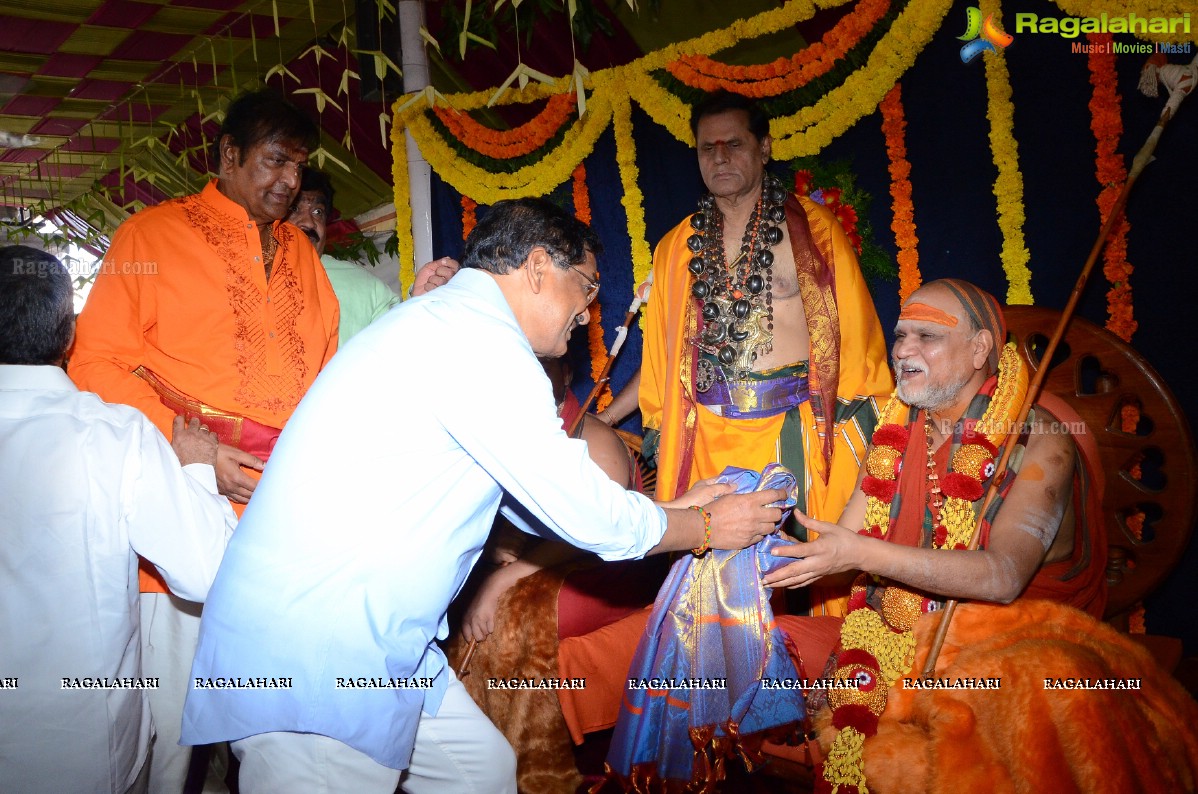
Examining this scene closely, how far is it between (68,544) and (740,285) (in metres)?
2.38

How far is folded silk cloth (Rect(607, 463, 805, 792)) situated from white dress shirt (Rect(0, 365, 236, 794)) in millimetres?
1188

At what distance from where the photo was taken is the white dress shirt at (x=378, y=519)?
1.70 metres

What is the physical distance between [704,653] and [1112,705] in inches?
38.4

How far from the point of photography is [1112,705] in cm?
198

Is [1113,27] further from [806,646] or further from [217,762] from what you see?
[217,762]

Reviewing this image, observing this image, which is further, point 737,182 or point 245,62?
point 245,62

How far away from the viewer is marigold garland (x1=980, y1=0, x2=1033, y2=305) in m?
3.49

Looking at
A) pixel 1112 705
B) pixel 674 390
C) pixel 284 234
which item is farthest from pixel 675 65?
pixel 1112 705

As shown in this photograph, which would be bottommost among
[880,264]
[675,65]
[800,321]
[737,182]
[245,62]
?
[800,321]

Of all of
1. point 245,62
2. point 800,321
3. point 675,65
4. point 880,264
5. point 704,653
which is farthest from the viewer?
point 245,62

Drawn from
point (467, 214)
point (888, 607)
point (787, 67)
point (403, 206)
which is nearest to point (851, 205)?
point (787, 67)

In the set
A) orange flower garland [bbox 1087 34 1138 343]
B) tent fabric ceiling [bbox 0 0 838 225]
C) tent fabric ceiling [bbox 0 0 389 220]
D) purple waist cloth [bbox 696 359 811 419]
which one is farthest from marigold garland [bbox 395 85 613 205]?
orange flower garland [bbox 1087 34 1138 343]

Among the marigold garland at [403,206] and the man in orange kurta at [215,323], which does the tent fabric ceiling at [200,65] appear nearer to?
the marigold garland at [403,206]

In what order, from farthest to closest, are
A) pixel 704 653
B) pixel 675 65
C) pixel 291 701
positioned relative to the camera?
pixel 675 65 → pixel 704 653 → pixel 291 701
